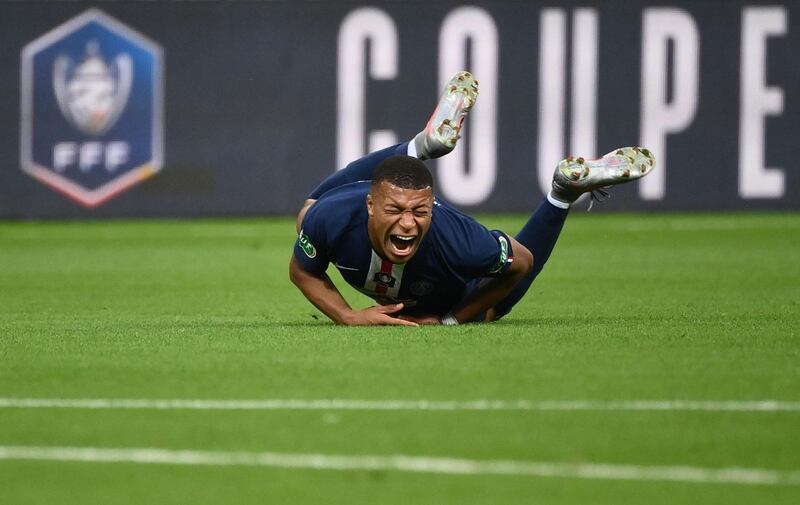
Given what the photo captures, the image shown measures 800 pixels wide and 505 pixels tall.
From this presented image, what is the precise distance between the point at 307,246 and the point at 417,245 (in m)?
0.62

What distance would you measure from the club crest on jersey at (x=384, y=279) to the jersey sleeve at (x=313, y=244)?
0.28 metres

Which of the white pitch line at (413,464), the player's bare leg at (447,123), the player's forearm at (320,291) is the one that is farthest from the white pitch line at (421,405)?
the player's bare leg at (447,123)

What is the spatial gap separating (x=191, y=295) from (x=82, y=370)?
4.19 meters

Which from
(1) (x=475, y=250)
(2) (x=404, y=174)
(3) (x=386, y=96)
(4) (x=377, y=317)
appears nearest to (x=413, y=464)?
(2) (x=404, y=174)

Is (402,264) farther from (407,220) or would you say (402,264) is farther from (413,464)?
(413,464)

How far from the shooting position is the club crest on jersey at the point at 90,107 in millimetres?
18062

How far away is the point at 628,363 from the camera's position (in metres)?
6.51

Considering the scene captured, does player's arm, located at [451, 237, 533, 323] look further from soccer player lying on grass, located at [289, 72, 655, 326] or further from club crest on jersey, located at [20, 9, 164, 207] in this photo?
club crest on jersey, located at [20, 9, 164, 207]

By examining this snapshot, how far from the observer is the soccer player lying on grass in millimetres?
7434

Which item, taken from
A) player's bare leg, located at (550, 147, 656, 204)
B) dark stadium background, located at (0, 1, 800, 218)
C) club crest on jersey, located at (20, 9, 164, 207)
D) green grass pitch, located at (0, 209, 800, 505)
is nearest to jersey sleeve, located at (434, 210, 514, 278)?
green grass pitch, located at (0, 209, 800, 505)

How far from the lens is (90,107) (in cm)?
1809

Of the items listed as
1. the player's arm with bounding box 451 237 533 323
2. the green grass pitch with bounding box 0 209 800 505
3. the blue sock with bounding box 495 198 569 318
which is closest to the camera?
the green grass pitch with bounding box 0 209 800 505

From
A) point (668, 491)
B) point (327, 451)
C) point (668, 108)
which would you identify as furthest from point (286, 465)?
point (668, 108)

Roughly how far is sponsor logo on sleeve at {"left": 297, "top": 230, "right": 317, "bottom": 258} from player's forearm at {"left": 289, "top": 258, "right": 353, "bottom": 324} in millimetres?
128
